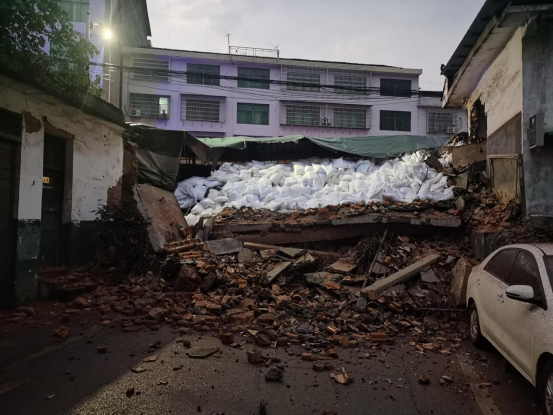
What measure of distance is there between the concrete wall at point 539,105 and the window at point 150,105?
22.8m

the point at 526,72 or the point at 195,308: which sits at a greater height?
the point at 526,72

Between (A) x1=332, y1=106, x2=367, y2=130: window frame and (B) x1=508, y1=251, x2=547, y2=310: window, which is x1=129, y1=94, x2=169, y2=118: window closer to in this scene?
(A) x1=332, y1=106, x2=367, y2=130: window frame

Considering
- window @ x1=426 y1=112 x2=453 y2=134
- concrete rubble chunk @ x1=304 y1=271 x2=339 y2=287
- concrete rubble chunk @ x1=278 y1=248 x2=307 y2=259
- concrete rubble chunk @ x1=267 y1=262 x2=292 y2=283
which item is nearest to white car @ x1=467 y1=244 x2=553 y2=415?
concrete rubble chunk @ x1=304 y1=271 x2=339 y2=287

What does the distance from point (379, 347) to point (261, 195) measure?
7.89m

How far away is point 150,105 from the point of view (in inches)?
1030

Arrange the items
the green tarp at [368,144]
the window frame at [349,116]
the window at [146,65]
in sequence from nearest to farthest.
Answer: the green tarp at [368,144]
the window at [146,65]
the window frame at [349,116]

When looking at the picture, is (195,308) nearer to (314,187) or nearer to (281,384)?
(281,384)

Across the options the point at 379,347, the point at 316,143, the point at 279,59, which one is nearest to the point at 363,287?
the point at 379,347

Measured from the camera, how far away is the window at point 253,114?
89.6ft

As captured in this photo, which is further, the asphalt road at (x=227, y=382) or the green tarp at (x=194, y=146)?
the green tarp at (x=194, y=146)

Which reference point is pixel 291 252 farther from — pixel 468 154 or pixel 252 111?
pixel 252 111

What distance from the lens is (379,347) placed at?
185 inches

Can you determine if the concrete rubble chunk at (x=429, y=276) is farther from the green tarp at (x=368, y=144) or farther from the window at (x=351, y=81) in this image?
the window at (x=351, y=81)

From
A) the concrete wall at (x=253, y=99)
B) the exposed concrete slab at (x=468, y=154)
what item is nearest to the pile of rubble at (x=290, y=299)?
the exposed concrete slab at (x=468, y=154)
